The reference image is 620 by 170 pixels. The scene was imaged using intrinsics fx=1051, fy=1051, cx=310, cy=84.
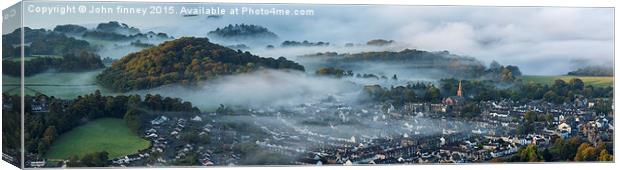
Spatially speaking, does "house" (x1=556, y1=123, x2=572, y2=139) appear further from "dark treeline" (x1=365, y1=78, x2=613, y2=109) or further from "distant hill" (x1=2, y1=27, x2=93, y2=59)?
"distant hill" (x1=2, y1=27, x2=93, y2=59)

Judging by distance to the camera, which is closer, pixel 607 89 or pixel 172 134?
pixel 172 134

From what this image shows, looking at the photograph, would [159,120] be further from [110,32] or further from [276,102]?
[276,102]

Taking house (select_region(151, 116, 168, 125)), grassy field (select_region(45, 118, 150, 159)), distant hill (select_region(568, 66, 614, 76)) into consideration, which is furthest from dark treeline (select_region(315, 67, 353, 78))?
distant hill (select_region(568, 66, 614, 76))

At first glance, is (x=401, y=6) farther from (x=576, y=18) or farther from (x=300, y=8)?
(x=576, y=18)

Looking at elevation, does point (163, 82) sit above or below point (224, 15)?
below

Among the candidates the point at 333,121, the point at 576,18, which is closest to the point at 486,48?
the point at 576,18
